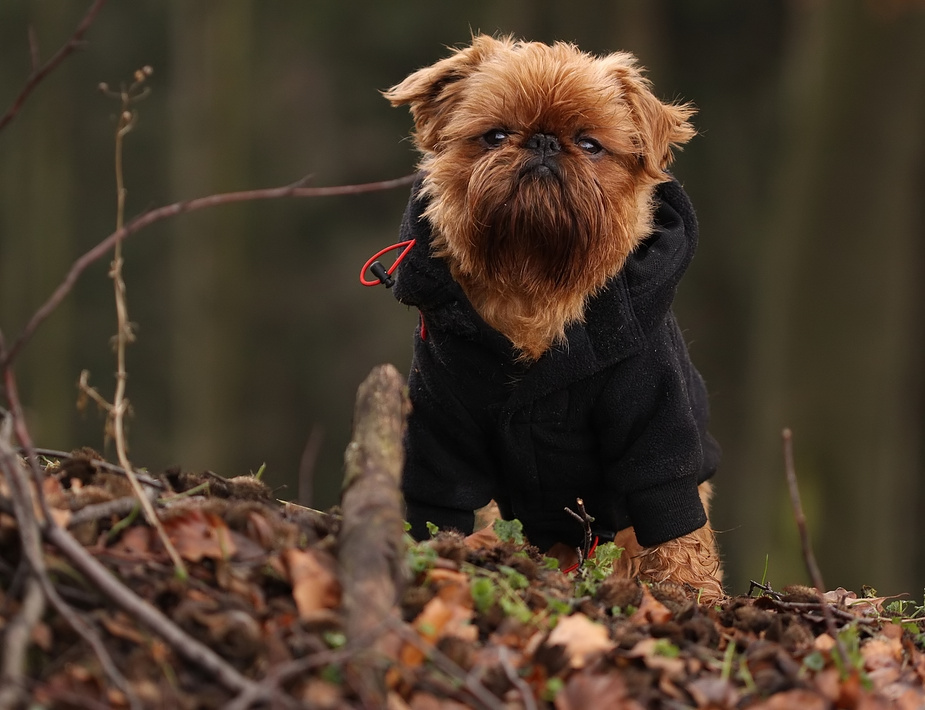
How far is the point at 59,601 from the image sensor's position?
2242 mm

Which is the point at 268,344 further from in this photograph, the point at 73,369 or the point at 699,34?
the point at 699,34

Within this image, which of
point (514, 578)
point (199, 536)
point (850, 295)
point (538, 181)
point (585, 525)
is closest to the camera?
point (199, 536)

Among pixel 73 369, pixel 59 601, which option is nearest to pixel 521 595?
pixel 59 601

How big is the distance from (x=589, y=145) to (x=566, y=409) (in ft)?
3.47

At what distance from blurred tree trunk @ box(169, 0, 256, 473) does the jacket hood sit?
8056 millimetres

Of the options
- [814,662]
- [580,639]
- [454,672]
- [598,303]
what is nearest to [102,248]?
[454,672]

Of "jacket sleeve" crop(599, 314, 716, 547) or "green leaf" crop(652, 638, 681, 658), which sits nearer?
"green leaf" crop(652, 638, 681, 658)

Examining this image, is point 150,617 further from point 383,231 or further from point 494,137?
point 383,231

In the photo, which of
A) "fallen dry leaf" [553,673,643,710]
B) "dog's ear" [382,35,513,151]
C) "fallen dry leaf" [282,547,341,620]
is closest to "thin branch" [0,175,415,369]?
"fallen dry leaf" [282,547,341,620]

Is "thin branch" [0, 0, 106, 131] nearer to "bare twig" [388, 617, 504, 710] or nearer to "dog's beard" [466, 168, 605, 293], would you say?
"bare twig" [388, 617, 504, 710]

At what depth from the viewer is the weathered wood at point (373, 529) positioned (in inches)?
88.0

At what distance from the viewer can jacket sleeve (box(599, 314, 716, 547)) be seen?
4246mm

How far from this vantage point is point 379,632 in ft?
7.32

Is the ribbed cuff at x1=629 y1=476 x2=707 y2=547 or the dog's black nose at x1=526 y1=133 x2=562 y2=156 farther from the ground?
the dog's black nose at x1=526 y1=133 x2=562 y2=156
